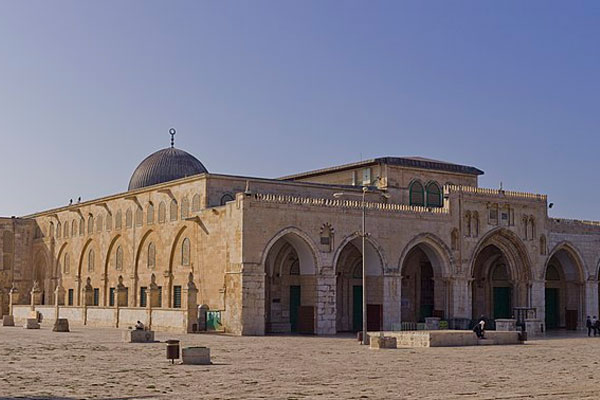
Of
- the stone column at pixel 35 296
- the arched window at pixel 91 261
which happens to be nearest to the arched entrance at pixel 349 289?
the arched window at pixel 91 261

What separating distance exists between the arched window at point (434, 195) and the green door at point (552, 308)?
8.98 metres

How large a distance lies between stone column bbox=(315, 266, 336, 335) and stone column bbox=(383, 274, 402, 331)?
10.4ft

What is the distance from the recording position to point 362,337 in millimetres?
32688

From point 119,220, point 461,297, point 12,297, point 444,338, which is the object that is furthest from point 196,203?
point 12,297

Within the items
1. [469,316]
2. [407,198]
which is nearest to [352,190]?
[407,198]

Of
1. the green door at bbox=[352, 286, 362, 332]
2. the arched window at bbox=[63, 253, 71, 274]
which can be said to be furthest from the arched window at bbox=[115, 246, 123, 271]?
the green door at bbox=[352, 286, 362, 332]

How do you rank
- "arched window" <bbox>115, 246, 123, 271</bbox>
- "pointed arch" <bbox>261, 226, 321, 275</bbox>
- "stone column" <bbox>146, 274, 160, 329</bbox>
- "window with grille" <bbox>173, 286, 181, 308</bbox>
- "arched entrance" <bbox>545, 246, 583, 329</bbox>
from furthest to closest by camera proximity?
"arched window" <bbox>115, 246, 123, 271</bbox> → "arched entrance" <bbox>545, 246, 583, 329</bbox> → "window with grille" <bbox>173, 286, 181, 308</bbox> → "stone column" <bbox>146, 274, 160, 329</bbox> → "pointed arch" <bbox>261, 226, 321, 275</bbox>

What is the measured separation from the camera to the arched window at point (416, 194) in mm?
48688

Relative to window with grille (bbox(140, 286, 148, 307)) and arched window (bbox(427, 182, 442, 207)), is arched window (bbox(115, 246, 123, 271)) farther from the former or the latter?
arched window (bbox(427, 182, 442, 207))

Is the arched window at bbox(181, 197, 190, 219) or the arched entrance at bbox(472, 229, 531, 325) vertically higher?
the arched window at bbox(181, 197, 190, 219)

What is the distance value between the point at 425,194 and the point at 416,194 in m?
0.67

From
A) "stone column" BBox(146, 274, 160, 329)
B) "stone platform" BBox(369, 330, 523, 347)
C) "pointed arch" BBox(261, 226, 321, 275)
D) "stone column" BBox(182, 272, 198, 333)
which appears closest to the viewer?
"stone platform" BBox(369, 330, 523, 347)

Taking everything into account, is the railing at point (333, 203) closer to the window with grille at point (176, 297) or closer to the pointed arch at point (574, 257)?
the window with grille at point (176, 297)

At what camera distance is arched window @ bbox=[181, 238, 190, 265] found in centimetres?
4441
